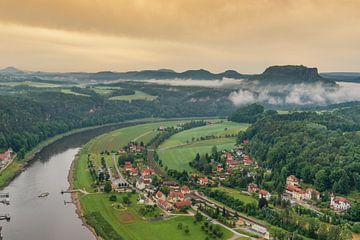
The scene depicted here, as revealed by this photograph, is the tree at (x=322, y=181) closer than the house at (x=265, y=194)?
No

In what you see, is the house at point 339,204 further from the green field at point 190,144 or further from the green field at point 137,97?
the green field at point 137,97

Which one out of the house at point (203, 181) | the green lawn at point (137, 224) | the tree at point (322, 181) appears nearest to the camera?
the green lawn at point (137, 224)

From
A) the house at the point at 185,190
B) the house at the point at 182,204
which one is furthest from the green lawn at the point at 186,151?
the house at the point at 182,204

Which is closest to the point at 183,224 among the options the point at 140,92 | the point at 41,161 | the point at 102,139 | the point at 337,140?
the point at 337,140

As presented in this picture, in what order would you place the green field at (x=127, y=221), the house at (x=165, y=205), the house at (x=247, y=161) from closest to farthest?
the green field at (x=127, y=221), the house at (x=165, y=205), the house at (x=247, y=161)

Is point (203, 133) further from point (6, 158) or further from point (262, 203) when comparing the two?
point (262, 203)

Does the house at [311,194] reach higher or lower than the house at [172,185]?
higher

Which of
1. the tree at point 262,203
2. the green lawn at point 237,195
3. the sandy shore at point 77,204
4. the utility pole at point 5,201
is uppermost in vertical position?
the tree at point 262,203
